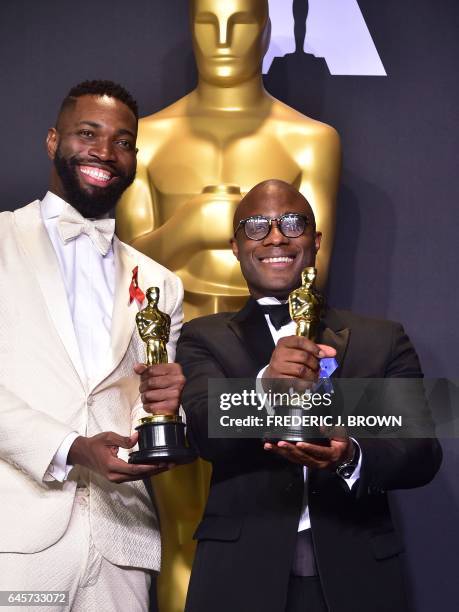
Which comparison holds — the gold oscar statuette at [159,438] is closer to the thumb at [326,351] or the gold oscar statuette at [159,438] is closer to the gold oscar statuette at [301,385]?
the gold oscar statuette at [301,385]

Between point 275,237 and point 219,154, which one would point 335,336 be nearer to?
point 275,237

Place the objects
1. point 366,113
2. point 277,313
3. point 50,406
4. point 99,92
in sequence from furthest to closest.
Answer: point 366,113 < point 99,92 < point 277,313 < point 50,406

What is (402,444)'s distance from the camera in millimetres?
2268

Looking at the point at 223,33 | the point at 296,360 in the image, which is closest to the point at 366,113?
the point at 223,33

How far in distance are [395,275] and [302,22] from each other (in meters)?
0.94

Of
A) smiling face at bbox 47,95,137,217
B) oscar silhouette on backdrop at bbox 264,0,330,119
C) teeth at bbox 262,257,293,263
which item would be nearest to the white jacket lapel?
smiling face at bbox 47,95,137,217

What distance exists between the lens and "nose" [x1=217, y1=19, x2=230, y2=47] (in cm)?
342

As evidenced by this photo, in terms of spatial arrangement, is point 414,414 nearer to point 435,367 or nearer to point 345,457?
point 345,457

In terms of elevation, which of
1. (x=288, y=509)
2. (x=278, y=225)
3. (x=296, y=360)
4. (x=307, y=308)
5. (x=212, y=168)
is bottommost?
(x=288, y=509)

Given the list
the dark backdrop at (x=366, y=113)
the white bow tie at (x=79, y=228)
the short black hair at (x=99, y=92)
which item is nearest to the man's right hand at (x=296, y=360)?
the white bow tie at (x=79, y=228)

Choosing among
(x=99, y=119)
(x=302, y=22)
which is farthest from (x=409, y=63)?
(x=99, y=119)

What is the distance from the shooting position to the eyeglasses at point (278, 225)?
2.54m

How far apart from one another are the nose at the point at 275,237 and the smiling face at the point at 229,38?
1105 millimetres

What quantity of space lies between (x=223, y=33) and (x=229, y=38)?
28 mm
